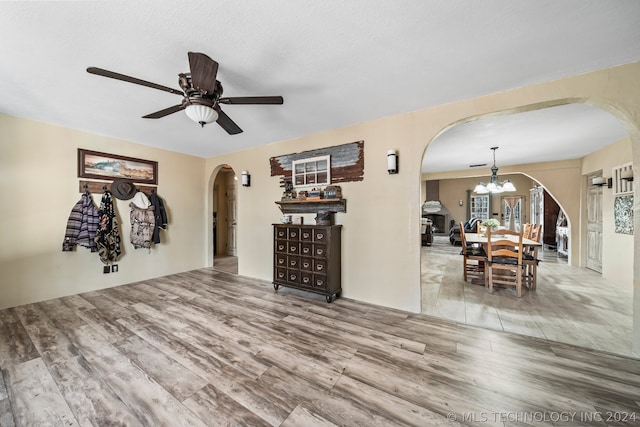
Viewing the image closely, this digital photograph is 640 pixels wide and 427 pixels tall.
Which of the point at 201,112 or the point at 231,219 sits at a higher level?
the point at 201,112

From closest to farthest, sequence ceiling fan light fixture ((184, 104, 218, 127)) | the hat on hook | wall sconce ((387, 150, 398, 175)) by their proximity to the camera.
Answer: ceiling fan light fixture ((184, 104, 218, 127)) < wall sconce ((387, 150, 398, 175)) < the hat on hook

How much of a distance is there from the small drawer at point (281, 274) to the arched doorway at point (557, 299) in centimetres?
193

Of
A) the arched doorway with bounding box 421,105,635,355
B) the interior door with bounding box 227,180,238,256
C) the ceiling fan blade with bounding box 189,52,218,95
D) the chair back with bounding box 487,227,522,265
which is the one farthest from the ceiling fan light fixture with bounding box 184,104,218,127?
the interior door with bounding box 227,180,238,256

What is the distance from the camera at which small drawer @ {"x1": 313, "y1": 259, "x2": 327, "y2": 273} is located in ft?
10.0

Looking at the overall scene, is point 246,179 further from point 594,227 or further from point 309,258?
point 594,227

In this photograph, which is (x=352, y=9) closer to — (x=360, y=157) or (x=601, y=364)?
(x=360, y=157)

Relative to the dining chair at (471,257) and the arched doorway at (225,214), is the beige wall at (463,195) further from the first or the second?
the arched doorway at (225,214)

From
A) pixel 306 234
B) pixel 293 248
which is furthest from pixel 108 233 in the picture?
pixel 306 234

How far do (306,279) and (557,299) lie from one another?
3447 millimetres

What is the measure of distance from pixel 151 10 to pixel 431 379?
120 inches

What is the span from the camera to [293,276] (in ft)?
10.8

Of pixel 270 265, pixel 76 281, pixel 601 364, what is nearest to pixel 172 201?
pixel 76 281

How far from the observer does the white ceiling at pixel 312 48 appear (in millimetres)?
1379

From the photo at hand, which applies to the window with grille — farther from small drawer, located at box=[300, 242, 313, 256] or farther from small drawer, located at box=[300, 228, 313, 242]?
small drawer, located at box=[300, 242, 313, 256]
